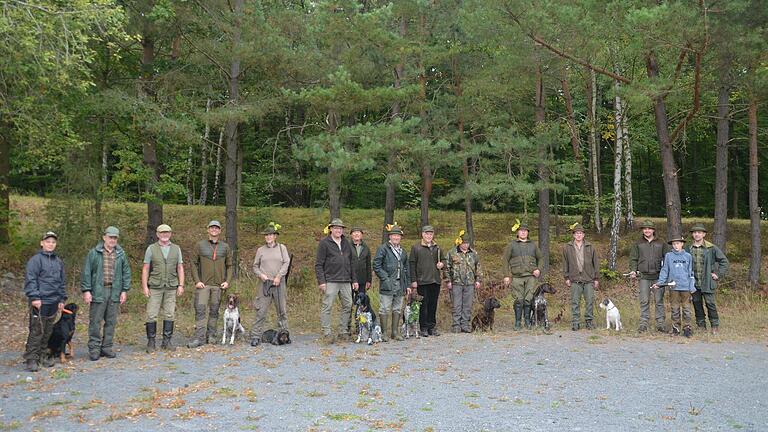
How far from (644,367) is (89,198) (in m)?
12.4

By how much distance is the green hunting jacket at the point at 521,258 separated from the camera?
11297 millimetres

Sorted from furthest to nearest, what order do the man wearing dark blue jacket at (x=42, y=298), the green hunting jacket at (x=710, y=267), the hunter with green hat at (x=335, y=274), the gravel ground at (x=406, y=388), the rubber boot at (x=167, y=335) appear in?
1. the green hunting jacket at (x=710, y=267)
2. the hunter with green hat at (x=335, y=274)
3. the rubber boot at (x=167, y=335)
4. the man wearing dark blue jacket at (x=42, y=298)
5. the gravel ground at (x=406, y=388)

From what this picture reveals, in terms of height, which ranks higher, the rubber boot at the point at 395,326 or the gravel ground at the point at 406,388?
the rubber boot at the point at 395,326

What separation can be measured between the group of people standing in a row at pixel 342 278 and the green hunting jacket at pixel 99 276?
0.04 ft

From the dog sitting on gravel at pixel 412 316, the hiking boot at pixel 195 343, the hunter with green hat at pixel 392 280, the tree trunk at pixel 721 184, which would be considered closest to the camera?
the hiking boot at pixel 195 343

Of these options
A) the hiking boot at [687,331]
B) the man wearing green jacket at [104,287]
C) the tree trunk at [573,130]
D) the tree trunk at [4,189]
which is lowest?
the hiking boot at [687,331]

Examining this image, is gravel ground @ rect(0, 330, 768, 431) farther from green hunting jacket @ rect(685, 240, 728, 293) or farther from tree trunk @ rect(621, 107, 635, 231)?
tree trunk @ rect(621, 107, 635, 231)

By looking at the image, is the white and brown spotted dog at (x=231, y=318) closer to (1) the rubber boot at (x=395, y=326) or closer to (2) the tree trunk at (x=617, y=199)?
(1) the rubber boot at (x=395, y=326)

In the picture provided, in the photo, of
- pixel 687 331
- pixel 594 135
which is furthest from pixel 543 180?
pixel 687 331

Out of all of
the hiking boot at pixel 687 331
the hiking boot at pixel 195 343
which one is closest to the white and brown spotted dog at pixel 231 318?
the hiking boot at pixel 195 343

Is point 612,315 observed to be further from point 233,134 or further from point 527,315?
point 233,134

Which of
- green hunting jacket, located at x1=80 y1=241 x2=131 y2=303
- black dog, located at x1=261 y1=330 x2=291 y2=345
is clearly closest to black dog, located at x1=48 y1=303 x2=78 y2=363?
green hunting jacket, located at x1=80 y1=241 x2=131 y2=303

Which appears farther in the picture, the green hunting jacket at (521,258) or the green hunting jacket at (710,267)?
the green hunting jacket at (521,258)

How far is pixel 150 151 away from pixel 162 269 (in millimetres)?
8681
